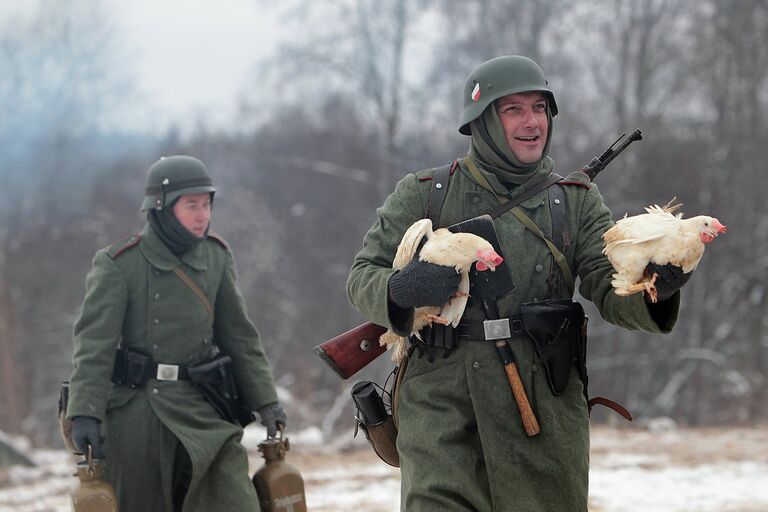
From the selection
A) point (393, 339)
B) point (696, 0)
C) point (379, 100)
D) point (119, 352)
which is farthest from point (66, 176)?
point (393, 339)

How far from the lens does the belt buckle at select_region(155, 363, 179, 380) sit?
16.7ft

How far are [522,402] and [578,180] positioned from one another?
34.8 inches

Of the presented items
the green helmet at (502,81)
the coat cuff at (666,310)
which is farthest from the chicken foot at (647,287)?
the green helmet at (502,81)

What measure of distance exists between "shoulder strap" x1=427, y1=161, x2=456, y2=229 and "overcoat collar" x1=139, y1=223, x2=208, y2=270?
2.15 meters

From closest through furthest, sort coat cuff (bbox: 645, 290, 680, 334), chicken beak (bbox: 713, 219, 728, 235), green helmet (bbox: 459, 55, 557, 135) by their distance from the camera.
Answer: chicken beak (bbox: 713, 219, 728, 235)
coat cuff (bbox: 645, 290, 680, 334)
green helmet (bbox: 459, 55, 557, 135)

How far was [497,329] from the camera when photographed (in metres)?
3.35

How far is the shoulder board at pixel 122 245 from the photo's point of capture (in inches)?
205

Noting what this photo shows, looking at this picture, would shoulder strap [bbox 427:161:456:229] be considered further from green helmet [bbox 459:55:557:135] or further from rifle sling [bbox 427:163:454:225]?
green helmet [bbox 459:55:557:135]

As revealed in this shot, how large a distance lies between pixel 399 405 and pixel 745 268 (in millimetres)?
15753

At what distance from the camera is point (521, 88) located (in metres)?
3.53

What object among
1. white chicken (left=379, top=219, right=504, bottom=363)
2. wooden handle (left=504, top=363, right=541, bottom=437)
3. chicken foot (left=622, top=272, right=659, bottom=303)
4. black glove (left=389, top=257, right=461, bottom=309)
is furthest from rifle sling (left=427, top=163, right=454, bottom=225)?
chicken foot (left=622, top=272, right=659, bottom=303)

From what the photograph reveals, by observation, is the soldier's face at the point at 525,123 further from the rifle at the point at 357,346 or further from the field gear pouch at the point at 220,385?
the field gear pouch at the point at 220,385

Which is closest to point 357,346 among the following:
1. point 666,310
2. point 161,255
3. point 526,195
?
point 526,195

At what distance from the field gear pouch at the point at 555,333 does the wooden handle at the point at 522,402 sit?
11cm
